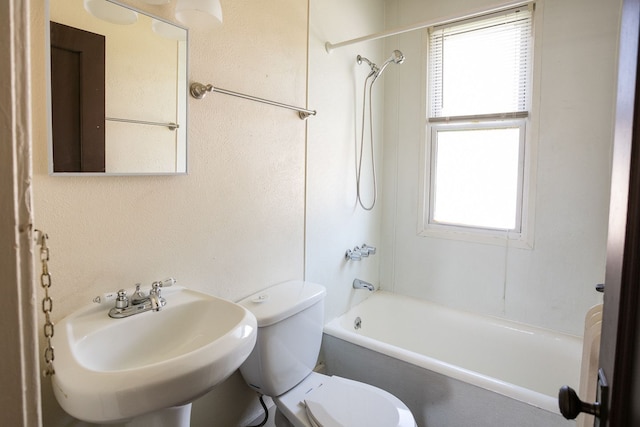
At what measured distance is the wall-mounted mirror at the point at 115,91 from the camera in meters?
1.04

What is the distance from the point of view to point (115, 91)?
1.17 metres

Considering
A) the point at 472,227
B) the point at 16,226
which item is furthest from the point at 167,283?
the point at 472,227

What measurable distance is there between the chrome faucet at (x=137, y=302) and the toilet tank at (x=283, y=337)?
0.39 metres

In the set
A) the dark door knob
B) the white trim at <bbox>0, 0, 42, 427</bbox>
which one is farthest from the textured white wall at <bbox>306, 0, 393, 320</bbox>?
the white trim at <bbox>0, 0, 42, 427</bbox>

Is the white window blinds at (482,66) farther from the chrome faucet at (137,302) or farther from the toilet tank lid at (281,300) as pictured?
the chrome faucet at (137,302)

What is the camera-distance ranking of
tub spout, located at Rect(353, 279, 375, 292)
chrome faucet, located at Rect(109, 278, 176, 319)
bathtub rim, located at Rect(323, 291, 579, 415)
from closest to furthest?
chrome faucet, located at Rect(109, 278, 176, 319) < bathtub rim, located at Rect(323, 291, 579, 415) < tub spout, located at Rect(353, 279, 375, 292)

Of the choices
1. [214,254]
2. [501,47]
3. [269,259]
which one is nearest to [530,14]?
[501,47]

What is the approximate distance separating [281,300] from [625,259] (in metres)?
1.29

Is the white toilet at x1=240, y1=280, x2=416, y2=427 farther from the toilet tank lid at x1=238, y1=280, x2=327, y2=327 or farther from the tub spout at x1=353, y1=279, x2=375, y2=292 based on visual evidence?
the tub spout at x1=353, y1=279, x2=375, y2=292

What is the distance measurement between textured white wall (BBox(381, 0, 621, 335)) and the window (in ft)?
0.31

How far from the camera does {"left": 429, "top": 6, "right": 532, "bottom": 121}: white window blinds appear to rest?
218 cm

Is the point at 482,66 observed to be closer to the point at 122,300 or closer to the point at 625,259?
the point at 625,259

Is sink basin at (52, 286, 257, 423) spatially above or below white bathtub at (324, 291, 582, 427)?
above

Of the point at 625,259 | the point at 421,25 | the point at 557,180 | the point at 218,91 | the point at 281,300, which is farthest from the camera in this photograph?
the point at 557,180
